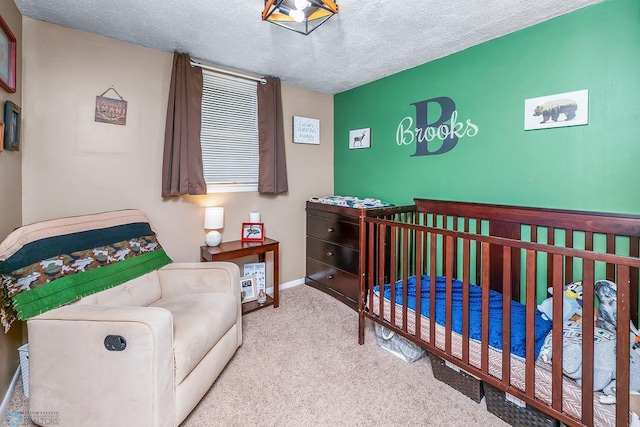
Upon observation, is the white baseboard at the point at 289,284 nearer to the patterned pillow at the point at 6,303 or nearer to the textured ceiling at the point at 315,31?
the patterned pillow at the point at 6,303

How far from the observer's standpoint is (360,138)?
327 centimetres

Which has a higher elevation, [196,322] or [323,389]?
[196,322]

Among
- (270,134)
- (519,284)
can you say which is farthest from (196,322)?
(519,284)

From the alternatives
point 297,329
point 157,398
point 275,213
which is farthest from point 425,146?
point 157,398

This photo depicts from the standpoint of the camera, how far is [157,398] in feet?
4.14

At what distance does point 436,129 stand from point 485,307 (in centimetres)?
164

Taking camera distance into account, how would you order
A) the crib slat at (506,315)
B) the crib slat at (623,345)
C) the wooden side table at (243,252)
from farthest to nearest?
the wooden side table at (243,252) < the crib slat at (506,315) < the crib slat at (623,345)

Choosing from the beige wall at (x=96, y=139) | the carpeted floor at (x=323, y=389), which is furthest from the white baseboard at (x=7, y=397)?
the beige wall at (x=96, y=139)

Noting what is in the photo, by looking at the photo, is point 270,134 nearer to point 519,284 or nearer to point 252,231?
point 252,231

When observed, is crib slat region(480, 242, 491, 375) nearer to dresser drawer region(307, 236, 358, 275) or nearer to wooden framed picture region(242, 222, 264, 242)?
dresser drawer region(307, 236, 358, 275)

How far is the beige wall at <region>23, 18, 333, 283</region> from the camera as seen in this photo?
1964 mm

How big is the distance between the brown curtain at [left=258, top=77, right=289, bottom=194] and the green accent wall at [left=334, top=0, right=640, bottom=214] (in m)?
1.11

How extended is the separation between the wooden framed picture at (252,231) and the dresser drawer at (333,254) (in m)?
0.65

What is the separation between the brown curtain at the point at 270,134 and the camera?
9.75ft
